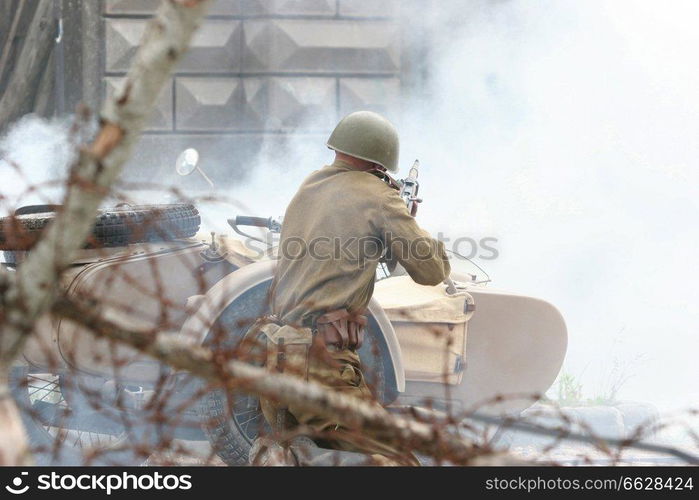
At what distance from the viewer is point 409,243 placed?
12.6 ft

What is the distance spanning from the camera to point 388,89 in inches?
354

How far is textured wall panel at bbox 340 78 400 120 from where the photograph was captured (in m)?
8.97

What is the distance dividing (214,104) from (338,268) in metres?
5.32

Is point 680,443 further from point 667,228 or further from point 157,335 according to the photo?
point 157,335

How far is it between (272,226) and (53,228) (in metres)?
3.27

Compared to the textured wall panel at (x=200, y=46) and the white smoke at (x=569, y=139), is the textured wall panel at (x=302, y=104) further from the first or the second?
the white smoke at (x=569, y=139)

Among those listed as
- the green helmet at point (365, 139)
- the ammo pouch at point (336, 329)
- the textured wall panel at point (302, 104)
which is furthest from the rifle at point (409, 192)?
the textured wall panel at point (302, 104)

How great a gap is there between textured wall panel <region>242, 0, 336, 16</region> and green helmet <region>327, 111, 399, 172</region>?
16.3 feet

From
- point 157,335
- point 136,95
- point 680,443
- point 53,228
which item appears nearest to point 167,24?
point 136,95

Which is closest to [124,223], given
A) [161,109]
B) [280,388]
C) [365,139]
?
[365,139]

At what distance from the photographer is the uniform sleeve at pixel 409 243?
3834 mm

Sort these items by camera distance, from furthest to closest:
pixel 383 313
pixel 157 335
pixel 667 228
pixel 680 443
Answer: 1. pixel 667 228
2. pixel 680 443
3. pixel 383 313
4. pixel 157 335

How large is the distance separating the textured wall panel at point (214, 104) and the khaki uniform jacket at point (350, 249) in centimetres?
502

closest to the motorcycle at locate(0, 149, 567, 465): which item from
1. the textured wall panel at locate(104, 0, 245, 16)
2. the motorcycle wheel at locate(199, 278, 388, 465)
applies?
the motorcycle wheel at locate(199, 278, 388, 465)
